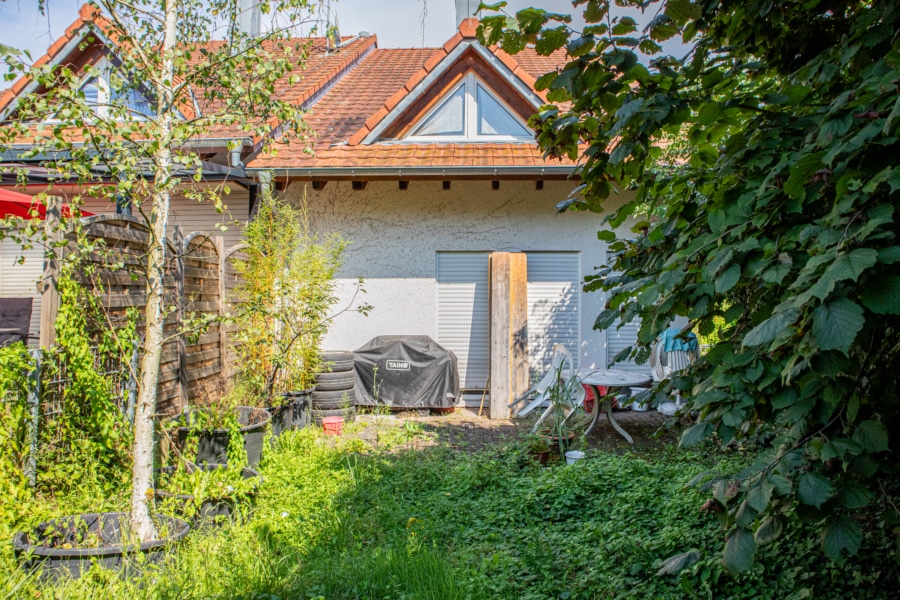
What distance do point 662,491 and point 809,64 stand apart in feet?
10.3

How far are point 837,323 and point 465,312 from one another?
7640mm

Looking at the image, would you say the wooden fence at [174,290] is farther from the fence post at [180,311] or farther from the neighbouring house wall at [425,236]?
the neighbouring house wall at [425,236]

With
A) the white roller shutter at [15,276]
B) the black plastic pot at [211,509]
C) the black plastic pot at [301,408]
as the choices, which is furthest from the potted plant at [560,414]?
the white roller shutter at [15,276]

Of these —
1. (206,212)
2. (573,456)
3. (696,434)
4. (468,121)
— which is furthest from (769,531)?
(206,212)

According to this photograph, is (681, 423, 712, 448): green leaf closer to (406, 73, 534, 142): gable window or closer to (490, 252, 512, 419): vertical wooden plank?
(490, 252, 512, 419): vertical wooden plank

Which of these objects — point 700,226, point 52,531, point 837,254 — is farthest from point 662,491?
point 52,531

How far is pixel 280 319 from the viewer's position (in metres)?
6.46

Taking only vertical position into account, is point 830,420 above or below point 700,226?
below

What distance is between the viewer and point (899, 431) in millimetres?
1671

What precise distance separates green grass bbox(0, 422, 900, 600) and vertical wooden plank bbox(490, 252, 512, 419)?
2553 mm

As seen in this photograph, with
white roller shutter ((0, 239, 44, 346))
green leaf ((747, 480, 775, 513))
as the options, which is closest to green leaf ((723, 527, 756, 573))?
green leaf ((747, 480, 775, 513))

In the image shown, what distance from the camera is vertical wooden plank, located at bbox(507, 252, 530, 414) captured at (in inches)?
321

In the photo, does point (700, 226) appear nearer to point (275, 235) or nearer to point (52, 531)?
point (52, 531)

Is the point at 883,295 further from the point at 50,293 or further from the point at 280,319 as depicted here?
the point at 280,319
